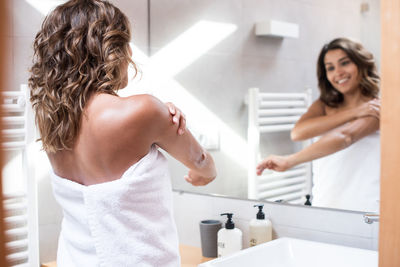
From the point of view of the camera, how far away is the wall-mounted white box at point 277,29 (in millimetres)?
1788

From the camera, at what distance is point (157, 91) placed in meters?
2.22

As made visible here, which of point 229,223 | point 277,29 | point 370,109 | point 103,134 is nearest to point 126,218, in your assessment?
point 103,134

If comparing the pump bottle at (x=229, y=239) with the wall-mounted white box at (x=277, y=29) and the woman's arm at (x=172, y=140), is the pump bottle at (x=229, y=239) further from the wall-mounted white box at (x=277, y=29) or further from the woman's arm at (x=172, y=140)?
the wall-mounted white box at (x=277, y=29)

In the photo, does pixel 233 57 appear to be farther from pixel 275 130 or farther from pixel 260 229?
pixel 260 229

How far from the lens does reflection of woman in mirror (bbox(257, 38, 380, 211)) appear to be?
5.18 ft

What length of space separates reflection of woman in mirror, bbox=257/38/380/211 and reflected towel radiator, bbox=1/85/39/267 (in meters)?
1.05

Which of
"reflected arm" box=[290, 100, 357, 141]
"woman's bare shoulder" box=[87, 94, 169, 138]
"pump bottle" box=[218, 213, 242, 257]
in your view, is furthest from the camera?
"pump bottle" box=[218, 213, 242, 257]

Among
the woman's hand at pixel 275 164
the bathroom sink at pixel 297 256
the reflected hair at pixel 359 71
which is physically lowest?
the bathroom sink at pixel 297 256

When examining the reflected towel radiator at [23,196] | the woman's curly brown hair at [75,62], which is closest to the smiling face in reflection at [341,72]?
the woman's curly brown hair at [75,62]

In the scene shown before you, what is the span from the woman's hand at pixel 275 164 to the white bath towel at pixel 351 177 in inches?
4.9

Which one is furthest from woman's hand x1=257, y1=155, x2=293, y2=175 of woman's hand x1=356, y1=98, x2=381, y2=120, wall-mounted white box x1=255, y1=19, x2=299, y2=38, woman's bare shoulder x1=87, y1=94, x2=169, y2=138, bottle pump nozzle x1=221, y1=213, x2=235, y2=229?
woman's bare shoulder x1=87, y1=94, x2=169, y2=138

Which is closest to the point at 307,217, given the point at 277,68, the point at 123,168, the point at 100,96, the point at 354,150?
the point at 354,150

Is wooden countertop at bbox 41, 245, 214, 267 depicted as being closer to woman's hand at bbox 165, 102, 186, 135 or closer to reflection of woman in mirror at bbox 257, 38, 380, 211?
reflection of woman in mirror at bbox 257, 38, 380, 211

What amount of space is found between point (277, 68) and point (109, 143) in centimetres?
87
